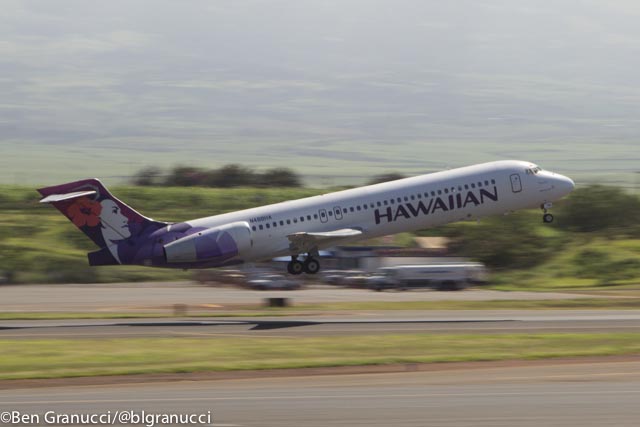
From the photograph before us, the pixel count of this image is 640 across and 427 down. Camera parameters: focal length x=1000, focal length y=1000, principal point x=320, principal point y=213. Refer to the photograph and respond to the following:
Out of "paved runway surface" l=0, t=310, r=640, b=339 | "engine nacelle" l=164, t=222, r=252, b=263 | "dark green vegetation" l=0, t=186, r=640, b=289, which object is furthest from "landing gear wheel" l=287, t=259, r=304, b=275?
"dark green vegetation" l=0, t=186, r=640, b=289

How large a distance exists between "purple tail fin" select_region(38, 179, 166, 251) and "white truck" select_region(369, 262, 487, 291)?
25.8 meters

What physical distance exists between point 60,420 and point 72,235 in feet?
238

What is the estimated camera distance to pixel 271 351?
36.4m

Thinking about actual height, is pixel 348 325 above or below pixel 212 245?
below

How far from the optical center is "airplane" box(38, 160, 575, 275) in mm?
53562

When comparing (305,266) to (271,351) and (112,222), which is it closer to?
(112,222)

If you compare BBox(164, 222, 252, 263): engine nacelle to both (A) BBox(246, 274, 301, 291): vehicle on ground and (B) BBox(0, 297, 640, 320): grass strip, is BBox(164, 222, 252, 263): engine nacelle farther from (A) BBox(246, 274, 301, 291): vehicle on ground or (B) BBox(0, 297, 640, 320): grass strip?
(A) BBox(246, 274, 301, 291): vehicle on ground

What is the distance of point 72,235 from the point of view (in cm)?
9319

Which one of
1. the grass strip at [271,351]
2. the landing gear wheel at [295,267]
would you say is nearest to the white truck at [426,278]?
the landing gear wheel at [295,267]

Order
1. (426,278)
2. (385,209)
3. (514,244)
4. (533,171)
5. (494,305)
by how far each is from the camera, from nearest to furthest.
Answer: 1. (385,209)
2. (494,305)
3. (533,171)
4. (426,278)
5. (514,244)

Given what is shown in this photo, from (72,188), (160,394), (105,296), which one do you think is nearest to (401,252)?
(105,296)

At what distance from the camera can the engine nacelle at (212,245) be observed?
177 feet

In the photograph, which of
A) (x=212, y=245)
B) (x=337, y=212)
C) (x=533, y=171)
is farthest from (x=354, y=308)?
(x=533, y=171)

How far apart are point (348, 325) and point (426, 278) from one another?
29803 mm
